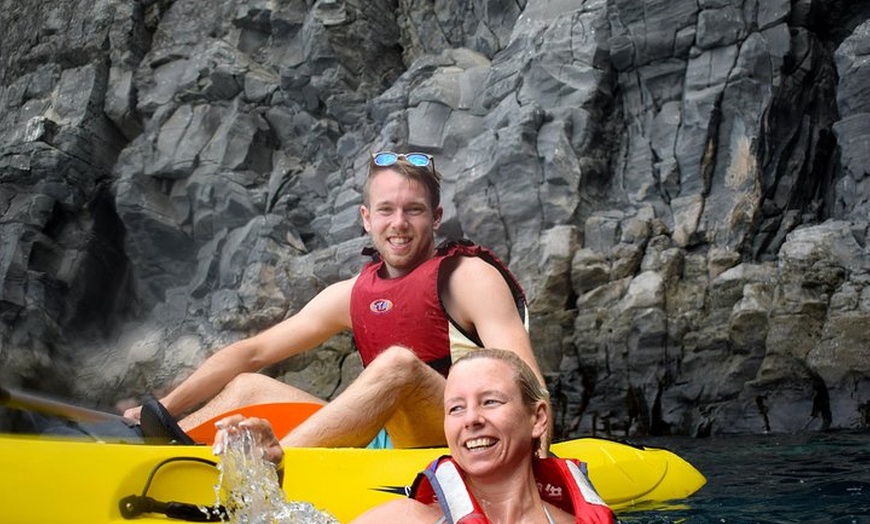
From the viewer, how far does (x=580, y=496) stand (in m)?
2.16

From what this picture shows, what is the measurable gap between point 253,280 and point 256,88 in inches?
211

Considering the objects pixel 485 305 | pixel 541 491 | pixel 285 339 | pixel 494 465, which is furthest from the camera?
pixel 285 339

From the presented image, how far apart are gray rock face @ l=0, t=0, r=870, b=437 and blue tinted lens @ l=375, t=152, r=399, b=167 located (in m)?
8.38

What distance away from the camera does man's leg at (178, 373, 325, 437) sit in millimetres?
3771

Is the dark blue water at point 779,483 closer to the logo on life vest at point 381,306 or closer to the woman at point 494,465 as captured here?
the logo on life vest at point 381,306

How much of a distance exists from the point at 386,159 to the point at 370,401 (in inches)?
46.6

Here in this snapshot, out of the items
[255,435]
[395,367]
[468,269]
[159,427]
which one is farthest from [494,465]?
[468,269]

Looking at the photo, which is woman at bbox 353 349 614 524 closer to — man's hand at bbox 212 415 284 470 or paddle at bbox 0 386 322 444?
man's hand at bbox 212 415 284 470

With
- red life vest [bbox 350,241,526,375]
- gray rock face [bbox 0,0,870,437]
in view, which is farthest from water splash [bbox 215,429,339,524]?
gray rock face [bbox 0,0,870,437]

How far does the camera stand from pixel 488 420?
84.9 inches

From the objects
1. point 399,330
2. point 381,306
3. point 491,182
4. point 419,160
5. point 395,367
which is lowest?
point 395,367

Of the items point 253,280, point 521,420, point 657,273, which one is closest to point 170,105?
point 253,280

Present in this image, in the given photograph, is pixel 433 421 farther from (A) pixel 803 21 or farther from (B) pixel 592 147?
(A) pixel 803 21

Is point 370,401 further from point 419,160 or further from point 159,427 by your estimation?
point 419,160
